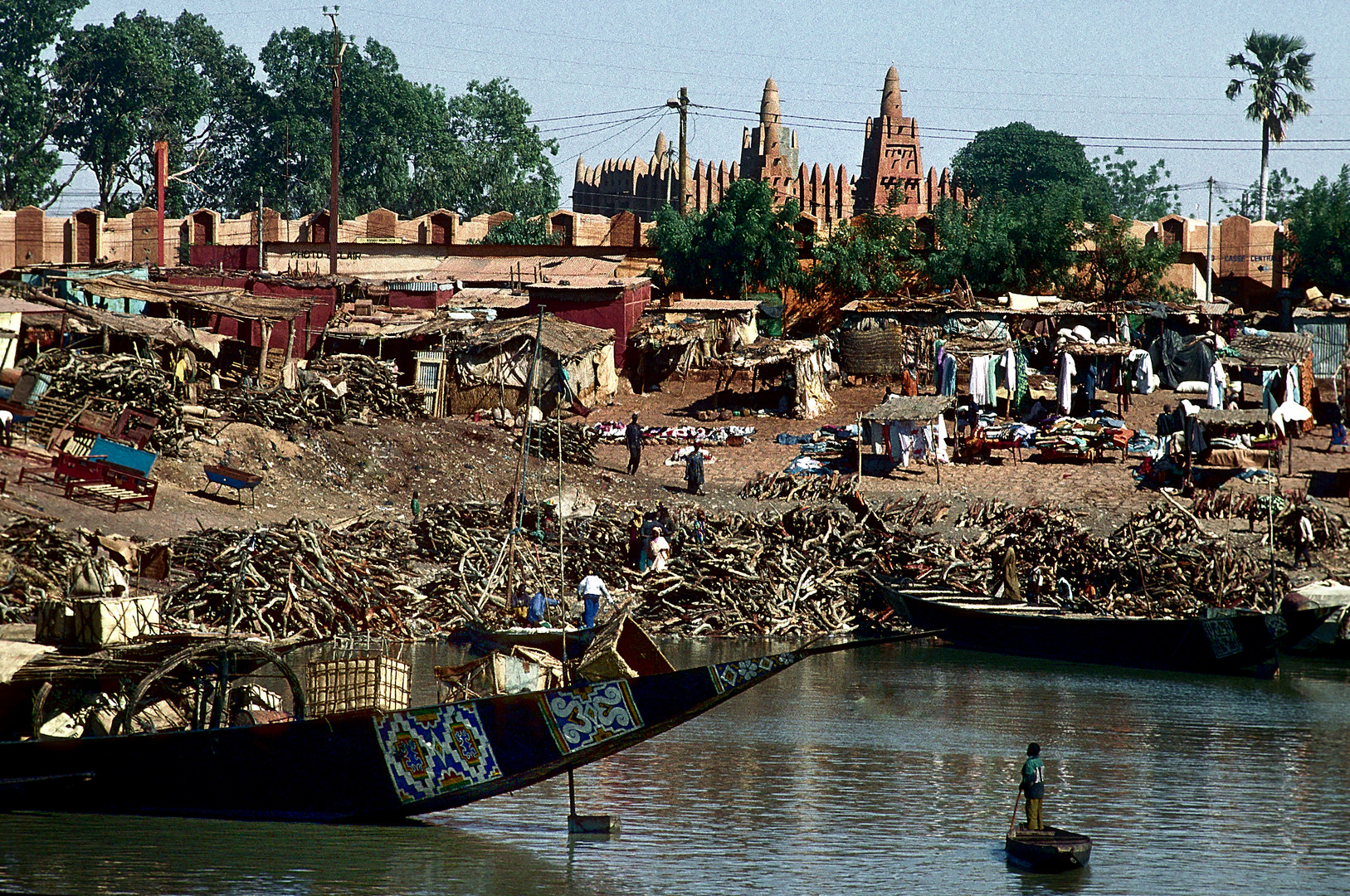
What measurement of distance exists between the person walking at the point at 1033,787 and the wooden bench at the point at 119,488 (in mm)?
16623

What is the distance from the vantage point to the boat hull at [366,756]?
12.2m

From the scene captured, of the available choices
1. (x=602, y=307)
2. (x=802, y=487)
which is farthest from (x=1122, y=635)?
(x=602, y=307)

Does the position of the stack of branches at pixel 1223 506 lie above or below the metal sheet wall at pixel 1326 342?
below

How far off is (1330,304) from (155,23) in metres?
61.3

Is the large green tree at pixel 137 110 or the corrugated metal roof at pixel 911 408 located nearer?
the corrugated metal roof at pixel 911 408

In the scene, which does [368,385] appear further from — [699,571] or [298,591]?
[298,591]

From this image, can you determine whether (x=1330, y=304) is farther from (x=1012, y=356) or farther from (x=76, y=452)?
(x=76, y=452)

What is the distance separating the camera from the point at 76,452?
2497cm

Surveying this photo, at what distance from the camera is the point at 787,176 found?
235 ft

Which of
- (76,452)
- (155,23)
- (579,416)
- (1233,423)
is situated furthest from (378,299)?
(155,23)

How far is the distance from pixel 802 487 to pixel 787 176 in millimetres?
44722

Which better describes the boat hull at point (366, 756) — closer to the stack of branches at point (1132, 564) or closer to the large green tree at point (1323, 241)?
the stack of branches at point (1132, 564)

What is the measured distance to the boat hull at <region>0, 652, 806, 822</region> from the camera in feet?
40.2

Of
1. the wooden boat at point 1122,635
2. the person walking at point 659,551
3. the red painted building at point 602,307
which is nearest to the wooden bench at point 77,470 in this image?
the person walking at point 659,551
